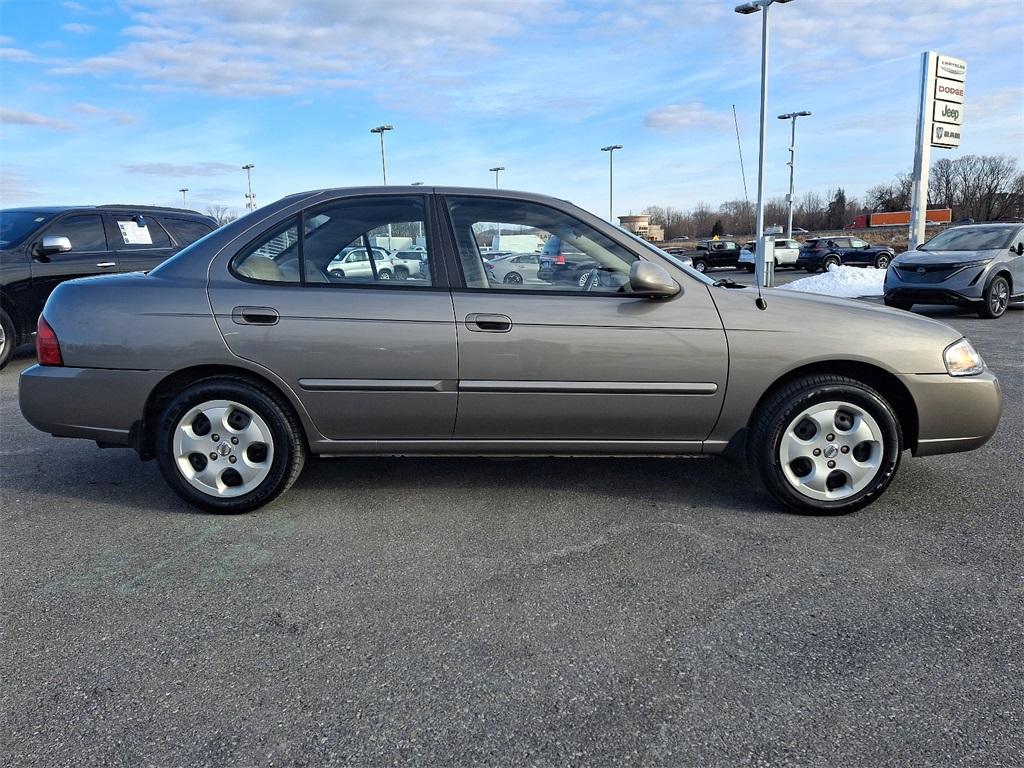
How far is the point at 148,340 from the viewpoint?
3580mm

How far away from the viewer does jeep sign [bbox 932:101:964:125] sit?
1889 cm

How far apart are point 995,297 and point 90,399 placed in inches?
505

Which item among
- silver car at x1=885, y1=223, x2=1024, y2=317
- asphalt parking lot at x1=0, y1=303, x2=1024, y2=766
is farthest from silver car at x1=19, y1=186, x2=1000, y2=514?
silver car at x1=885, y1=223, x2=1024, y2=317

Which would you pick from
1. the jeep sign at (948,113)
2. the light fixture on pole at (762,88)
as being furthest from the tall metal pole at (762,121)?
the jeep sign at (948,113)

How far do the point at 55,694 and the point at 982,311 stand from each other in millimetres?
13344

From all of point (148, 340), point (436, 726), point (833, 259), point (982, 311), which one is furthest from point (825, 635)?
point (833, 259)

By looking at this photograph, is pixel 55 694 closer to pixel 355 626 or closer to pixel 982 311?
pixel 355 626

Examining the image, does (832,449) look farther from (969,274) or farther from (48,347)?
(969,274)

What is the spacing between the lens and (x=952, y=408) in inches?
145

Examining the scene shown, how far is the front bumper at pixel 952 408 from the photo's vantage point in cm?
366

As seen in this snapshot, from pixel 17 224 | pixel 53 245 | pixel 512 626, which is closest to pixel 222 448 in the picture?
pixel 512 626

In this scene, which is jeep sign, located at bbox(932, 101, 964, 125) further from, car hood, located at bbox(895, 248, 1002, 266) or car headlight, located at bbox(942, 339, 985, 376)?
car headlight, located at bbox(942, 339, 985, 376)

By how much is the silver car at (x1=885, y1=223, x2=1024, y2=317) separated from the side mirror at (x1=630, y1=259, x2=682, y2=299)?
10170mm

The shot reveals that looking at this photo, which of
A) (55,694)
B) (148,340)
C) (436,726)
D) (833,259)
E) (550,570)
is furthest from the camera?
(833,259)
